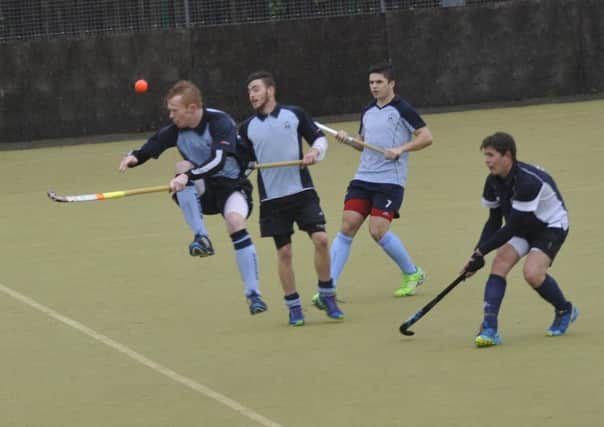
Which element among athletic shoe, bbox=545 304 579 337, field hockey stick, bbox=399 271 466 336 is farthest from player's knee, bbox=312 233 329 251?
athletic shoe, bbox=545 304 579 337

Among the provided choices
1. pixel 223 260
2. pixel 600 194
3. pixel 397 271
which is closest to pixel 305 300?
pixel 397 271

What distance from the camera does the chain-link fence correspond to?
2316 centimetres

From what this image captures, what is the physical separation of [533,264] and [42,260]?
552 cm

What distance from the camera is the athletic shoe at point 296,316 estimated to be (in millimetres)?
9516

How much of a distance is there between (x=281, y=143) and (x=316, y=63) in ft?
48.8

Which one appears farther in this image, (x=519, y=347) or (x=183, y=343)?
(x=183, y=343)

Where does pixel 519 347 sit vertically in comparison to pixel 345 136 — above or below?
below

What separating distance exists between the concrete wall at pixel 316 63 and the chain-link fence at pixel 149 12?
157mm

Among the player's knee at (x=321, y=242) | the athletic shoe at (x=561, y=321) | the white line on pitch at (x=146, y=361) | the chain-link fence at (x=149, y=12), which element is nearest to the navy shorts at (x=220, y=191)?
the player's knee at (x=321, y=242)

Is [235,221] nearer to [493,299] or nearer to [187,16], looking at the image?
[493,299]

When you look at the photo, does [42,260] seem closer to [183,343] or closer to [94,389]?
[183,343]

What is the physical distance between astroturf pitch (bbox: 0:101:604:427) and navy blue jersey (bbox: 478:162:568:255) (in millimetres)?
643

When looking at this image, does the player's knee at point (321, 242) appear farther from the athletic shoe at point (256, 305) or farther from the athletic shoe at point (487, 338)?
the athletic shoe at point (487, 338)

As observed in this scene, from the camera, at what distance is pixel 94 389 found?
7984 millimetres
